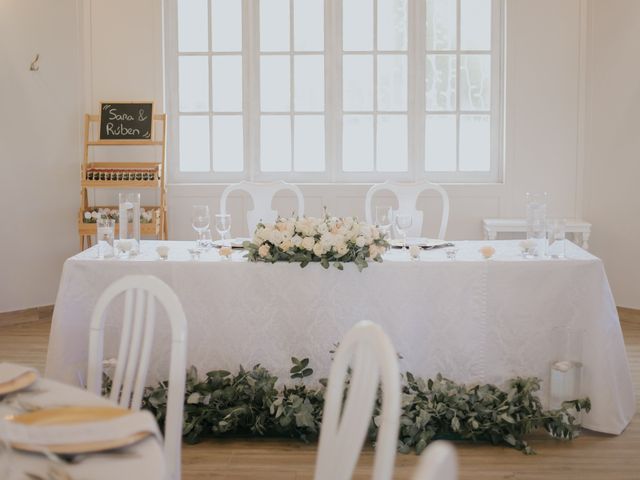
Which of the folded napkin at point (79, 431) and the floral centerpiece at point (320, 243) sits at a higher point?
the floral centerpiece at point (320, 243)

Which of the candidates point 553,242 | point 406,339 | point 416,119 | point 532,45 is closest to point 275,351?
point 406,339

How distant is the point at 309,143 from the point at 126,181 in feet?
4.15

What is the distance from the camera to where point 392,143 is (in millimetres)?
6105

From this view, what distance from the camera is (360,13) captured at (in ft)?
19.8

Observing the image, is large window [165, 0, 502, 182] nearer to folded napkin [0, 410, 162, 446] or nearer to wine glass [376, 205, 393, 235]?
wine glass [376, 205, 393, 235]

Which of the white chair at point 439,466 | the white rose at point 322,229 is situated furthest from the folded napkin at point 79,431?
the white rose at point 322,229

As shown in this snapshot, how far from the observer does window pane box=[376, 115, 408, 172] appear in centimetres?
609

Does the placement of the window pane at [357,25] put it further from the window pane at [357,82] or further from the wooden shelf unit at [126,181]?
the wooden shelf unit at [126,181]

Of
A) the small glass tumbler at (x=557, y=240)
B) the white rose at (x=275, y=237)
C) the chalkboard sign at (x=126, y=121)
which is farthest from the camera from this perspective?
the chalkboard sign at (x=126, y=121)

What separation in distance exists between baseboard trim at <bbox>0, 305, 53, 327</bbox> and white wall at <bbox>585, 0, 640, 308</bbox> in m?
3.66

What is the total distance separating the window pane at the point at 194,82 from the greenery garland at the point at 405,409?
9.60ft

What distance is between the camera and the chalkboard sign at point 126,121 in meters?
5.84

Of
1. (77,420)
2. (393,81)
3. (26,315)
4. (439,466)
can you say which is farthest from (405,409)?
(26,315)

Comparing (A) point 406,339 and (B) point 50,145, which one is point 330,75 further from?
(A) point 406,339
